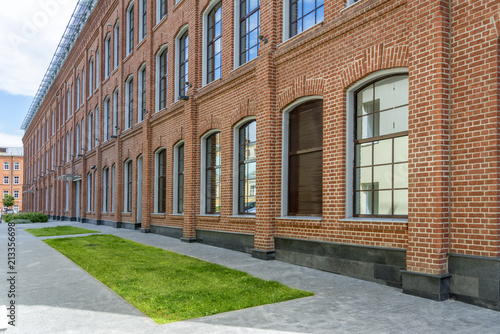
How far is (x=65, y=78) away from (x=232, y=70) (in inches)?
1200

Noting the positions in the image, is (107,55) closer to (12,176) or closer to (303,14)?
(303,14)

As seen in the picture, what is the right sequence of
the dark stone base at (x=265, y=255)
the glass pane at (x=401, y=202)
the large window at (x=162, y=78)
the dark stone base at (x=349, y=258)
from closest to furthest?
the dark stone base at (x=349, y=258) < the glass pane at (x=401, y=202) < the dark stone base at (x=265, y=255) < the large window at (x=162, y=78)

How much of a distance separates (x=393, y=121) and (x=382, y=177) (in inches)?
39.8

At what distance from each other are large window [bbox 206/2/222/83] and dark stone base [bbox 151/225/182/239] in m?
5.63

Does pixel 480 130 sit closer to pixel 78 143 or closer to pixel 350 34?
pixel 350 34

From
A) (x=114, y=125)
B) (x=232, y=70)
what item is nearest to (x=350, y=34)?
(x=232, y=70)

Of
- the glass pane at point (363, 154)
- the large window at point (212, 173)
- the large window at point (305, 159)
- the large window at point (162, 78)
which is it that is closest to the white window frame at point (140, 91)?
the large window at point (162, 78)

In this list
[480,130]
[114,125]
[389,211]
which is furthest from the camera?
[114,125]

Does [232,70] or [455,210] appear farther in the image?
[232,70]

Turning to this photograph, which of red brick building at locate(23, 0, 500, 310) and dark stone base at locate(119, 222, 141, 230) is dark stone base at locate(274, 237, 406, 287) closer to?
red brick building at locate(23, 0, 500, 310)

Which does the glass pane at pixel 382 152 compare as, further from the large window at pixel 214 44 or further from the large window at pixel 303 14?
the large window at pixel 214 44

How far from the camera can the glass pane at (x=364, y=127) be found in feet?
26.9

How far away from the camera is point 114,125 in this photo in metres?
24.6

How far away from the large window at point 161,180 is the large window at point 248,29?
23.5 feet
